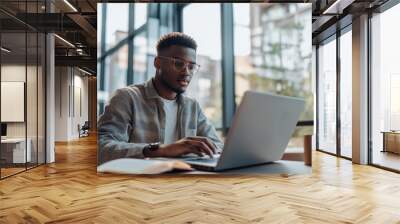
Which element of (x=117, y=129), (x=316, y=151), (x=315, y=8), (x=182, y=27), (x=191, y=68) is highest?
(x=315, y=8)

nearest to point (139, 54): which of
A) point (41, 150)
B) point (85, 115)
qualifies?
point (41, 150)

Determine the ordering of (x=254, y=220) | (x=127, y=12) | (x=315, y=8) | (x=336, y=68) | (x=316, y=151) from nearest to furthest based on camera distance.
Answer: (x=254, y=220), (x=127, y=12), (x=315, y=8), (x=336, y=68), (x=316, y=151)

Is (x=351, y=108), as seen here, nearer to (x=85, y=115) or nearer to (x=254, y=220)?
(x=254, y=220)

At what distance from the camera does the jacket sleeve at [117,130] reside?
12.7ft

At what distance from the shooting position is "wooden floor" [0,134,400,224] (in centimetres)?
375

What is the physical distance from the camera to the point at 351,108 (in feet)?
26.4

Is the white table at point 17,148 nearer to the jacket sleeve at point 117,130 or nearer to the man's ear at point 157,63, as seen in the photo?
the jacket sleeve at point 117,130

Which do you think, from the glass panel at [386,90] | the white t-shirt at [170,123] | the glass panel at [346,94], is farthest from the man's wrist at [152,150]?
the glass panel at [346,94]

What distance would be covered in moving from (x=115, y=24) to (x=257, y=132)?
178 cm

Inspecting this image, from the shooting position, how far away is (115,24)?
12.8 feet

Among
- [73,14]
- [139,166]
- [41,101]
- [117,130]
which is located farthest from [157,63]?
[41,101]

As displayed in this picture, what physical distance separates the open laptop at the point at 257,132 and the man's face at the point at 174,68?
63 cm

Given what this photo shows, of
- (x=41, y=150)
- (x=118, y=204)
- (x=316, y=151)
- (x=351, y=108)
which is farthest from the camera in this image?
(x=316, y=151)

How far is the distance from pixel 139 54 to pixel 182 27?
0.51 metres
